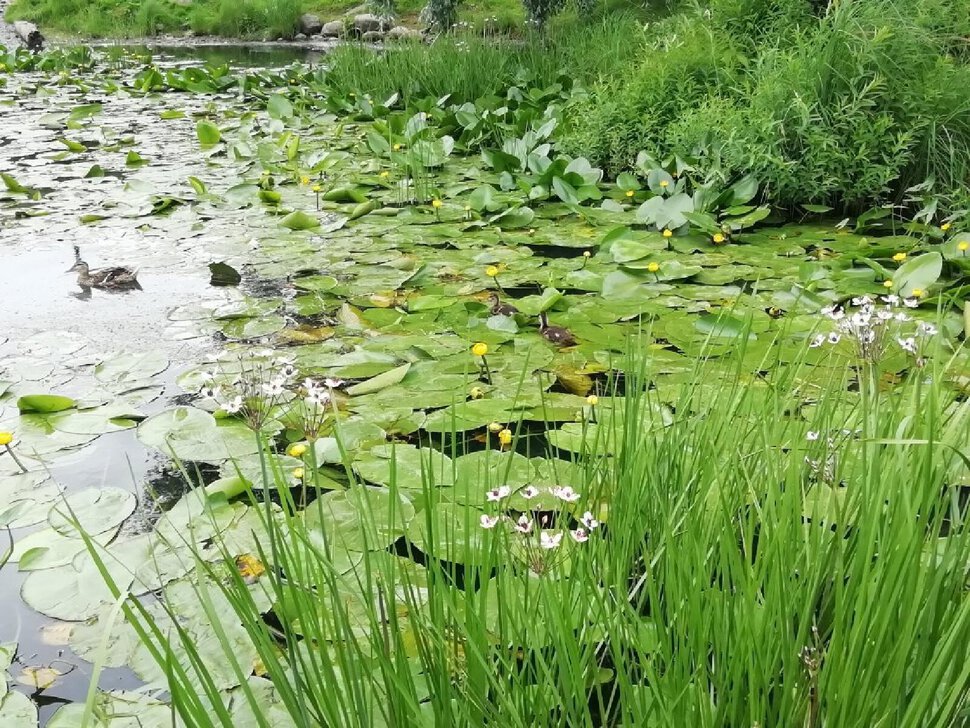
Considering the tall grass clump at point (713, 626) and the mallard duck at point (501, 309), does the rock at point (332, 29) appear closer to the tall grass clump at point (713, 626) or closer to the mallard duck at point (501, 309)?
the mallard duck at point (501, 309)

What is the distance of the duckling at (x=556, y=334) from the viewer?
7.55ft

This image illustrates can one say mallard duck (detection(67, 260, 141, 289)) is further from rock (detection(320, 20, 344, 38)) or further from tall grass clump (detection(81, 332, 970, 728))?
rock (detection(320, 20, 344, 38))

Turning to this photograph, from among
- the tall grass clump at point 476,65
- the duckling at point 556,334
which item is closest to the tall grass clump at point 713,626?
the duckling at point 556,334

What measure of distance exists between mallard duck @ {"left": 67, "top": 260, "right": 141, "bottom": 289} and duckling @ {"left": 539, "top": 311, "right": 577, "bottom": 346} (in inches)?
58.2

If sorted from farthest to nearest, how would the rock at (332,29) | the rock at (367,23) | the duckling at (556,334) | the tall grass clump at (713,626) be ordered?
the rock at (332,29) < the rock at (367,23) < the duckling at (556,334) < the tall grass clump at (713,626)

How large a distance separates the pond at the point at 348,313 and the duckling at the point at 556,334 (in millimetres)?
12

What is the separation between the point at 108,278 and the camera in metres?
2.91

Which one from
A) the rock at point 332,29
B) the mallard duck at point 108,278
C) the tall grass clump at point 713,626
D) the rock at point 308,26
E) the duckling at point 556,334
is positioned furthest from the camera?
the rock at point 308,26

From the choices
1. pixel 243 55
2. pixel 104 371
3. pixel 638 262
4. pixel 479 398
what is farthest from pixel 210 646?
pixel 243 55

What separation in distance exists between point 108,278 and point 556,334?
5.41ft

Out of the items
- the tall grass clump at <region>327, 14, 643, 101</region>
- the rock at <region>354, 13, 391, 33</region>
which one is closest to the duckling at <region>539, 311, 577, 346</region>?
the tall grass clump at <region>327, 14, 643, 101</region>

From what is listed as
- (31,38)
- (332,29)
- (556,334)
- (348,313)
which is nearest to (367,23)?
(332,29)

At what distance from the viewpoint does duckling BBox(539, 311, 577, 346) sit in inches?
90.7

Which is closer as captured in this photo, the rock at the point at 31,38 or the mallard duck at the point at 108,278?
the mallard duck at the point at 108,278
